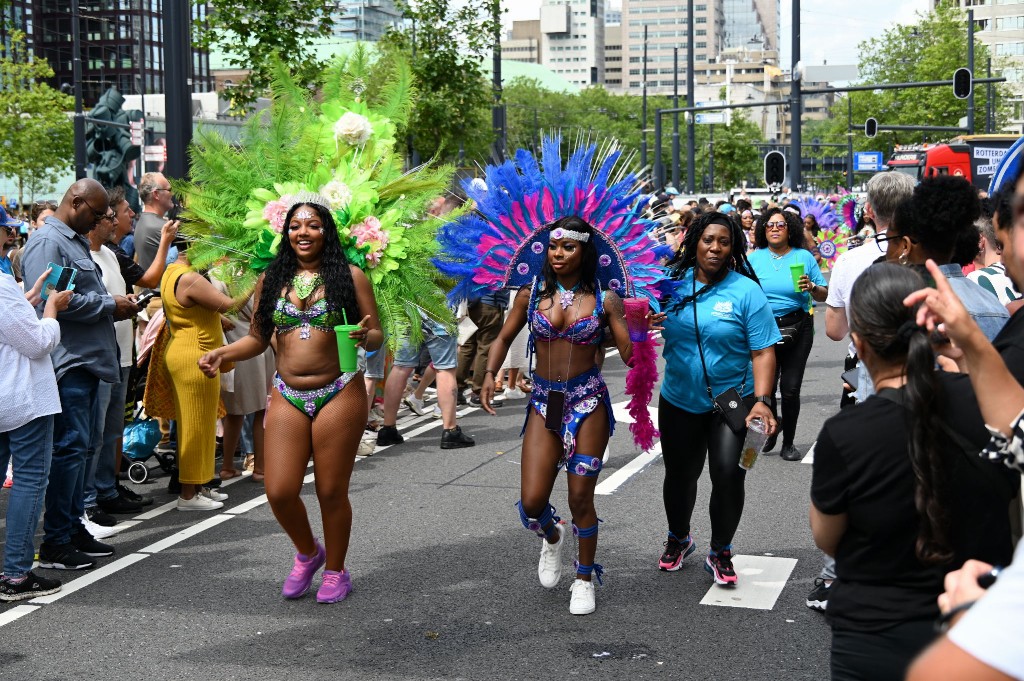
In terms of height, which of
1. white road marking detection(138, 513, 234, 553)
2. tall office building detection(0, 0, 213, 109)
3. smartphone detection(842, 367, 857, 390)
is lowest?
white road marking detection(138, 513, 234, 553)

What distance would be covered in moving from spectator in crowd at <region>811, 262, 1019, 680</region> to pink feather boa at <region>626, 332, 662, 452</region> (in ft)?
9.75

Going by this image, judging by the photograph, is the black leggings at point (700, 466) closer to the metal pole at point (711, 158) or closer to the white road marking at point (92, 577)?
the white road marking at point (92, 577)

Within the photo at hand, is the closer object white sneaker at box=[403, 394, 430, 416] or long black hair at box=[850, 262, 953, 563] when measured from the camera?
long black hair at box=[850, 262, 953, 563]

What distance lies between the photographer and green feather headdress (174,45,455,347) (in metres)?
6.31

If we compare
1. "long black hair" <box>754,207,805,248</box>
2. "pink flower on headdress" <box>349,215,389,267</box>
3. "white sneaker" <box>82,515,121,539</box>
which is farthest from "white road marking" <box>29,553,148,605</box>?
"long black hair" <box>754,207,805,248</box>

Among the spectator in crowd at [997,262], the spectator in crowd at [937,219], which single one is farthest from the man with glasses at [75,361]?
the spectator in crowd at [997,262]

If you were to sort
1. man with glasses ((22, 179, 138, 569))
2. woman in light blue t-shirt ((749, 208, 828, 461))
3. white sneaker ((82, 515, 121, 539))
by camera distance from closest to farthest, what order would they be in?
man with glasses ((22, 179, 138, 569)), white sneaker ((82, 515, 121, 539)), woman in light blue t-shirt ((749, 208, 828, 461))

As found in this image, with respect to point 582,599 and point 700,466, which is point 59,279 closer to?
point 582,599

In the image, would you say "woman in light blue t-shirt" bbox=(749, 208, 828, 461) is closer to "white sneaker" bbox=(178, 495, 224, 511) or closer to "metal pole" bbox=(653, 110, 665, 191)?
"white sneaker" bbox=(178, 495, 224, 511)

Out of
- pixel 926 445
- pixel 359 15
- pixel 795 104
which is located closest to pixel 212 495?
pixel 926 445

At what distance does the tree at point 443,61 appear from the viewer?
20766 mm

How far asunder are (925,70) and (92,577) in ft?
242

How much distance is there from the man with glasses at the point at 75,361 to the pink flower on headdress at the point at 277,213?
4.40 ft

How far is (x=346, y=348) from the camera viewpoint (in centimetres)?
595
